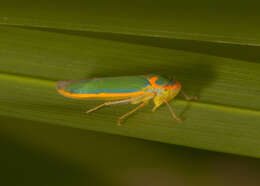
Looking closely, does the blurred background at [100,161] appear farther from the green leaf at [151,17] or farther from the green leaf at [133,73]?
the green leaf at [151,17]

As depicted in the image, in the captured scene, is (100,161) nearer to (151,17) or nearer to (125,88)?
(125,88)

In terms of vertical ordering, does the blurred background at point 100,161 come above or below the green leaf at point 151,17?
below

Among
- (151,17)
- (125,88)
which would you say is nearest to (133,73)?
(125,88)

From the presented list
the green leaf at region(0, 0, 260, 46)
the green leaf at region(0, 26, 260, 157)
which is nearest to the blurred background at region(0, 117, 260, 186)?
the green leaf at region(0, 26, 260, 157)

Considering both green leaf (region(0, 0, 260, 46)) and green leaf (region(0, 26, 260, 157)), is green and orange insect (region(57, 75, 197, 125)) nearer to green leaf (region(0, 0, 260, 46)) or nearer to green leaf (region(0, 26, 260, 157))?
green leaf (region(0, 26, 260, 157))

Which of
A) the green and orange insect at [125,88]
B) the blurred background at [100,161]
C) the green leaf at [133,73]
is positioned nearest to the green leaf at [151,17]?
the green leaf at [133,73]

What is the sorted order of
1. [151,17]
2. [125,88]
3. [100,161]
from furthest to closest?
[100,161] < [151,17] < [125,88]

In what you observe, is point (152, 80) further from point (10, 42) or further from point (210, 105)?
point (10, 42)

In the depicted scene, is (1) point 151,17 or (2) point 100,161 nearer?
(1) point 151,17
